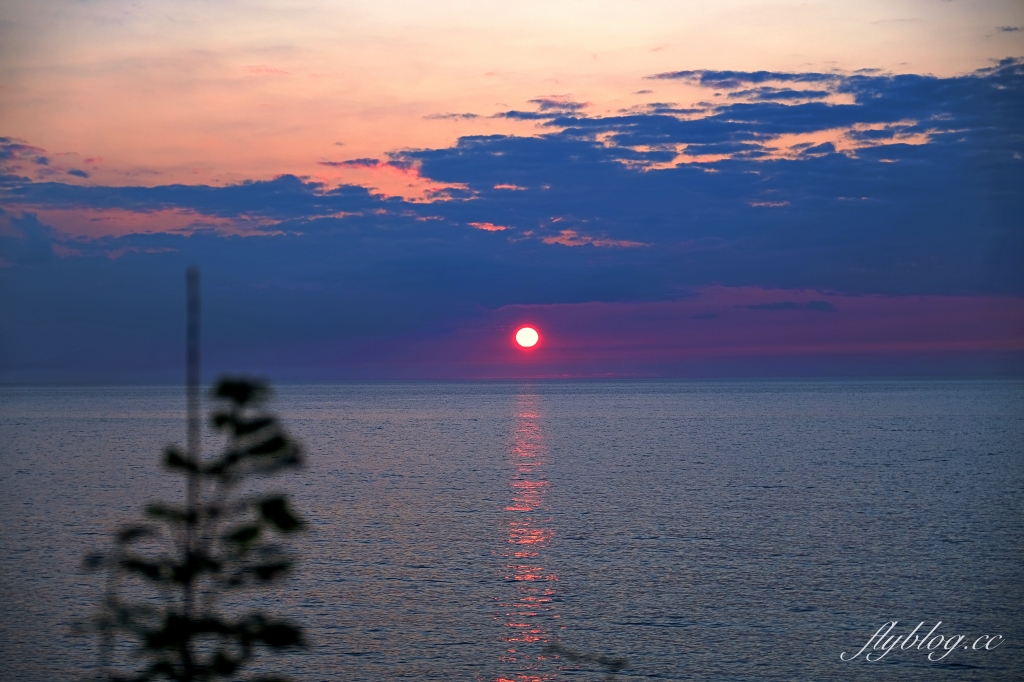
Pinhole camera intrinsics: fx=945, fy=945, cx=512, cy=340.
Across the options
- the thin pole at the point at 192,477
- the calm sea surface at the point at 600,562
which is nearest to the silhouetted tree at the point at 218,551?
the thin pole at the point at 192,477

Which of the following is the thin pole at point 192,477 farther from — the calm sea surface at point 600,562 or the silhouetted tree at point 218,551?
the calm sea surface at point 600,562

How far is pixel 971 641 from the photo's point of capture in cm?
3350

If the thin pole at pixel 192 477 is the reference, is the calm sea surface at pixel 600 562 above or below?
below

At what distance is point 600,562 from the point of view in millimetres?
44625

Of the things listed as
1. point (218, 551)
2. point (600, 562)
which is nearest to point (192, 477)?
point (218, 551)

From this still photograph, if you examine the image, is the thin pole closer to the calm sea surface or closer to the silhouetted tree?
the silhouetted tree

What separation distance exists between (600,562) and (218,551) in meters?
40.3

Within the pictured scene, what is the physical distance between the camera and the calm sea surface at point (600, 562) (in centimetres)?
3181

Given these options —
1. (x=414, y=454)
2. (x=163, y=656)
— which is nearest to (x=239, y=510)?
(x=163, y=656)

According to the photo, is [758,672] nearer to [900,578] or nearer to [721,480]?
[900,578]

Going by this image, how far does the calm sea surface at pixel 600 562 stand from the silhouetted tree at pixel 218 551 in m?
25.4

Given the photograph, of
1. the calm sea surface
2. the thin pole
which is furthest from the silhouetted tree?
the calm sea surface

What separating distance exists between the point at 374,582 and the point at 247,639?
36633 mm

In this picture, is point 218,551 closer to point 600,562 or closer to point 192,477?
point 192,477
